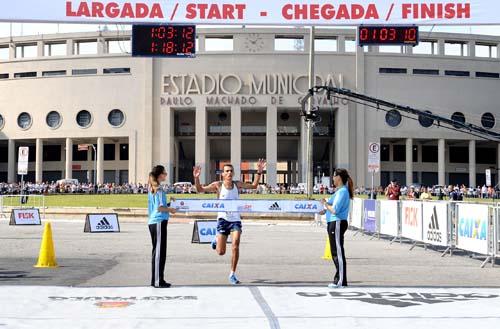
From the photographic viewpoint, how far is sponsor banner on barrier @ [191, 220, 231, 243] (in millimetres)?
20469

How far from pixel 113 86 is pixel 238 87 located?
46.4ft

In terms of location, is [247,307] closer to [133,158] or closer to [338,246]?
[338,246]

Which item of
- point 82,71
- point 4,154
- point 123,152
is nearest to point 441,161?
point 123,152

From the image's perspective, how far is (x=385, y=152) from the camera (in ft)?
283

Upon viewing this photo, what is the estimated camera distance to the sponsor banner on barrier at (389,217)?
2141cm

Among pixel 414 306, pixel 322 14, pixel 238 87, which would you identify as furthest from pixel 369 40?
pixel 238 87

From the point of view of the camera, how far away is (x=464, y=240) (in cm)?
1631

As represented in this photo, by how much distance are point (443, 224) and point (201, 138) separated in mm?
62057

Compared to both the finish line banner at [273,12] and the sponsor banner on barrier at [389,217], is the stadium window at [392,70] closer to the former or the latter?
the sponsor banner on barrier at [389,217]

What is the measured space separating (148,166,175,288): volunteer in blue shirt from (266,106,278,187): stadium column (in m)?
65.6

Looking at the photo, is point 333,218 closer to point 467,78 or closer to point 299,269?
point 299,269

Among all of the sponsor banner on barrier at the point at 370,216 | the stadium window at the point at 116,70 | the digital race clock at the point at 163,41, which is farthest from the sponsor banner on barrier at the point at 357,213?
the stadium window at the point at 116,70

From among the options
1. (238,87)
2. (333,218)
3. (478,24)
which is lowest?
(333,218)

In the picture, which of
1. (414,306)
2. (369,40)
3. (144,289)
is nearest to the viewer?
(414,306)
